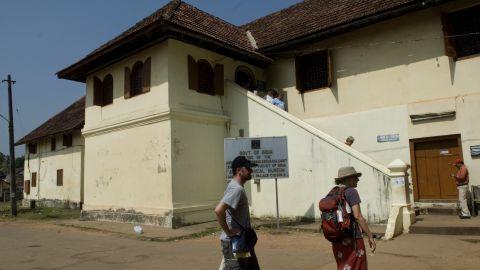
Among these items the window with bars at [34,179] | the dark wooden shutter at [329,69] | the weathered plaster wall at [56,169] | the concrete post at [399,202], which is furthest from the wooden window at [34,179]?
the concrete post at [399,202]

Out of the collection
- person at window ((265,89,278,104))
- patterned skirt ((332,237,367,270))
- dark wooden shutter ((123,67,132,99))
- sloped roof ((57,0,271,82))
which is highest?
sloped roof ((57,0,271,82))

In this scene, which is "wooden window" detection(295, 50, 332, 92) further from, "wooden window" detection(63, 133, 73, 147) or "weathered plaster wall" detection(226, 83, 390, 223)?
"wooden window" detection(63, 133, 73, 147)

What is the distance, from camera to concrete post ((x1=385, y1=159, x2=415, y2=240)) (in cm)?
984

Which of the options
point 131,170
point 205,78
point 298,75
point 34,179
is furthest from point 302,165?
point 34,179

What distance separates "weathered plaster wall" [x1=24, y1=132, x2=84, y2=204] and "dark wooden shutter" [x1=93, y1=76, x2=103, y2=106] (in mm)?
7127

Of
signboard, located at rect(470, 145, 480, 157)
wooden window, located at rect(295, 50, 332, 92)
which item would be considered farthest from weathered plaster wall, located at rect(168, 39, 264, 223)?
signboard, located at rect(470, 145, 480, 157)

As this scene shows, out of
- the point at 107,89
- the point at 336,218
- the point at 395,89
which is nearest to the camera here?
the point at 336,218

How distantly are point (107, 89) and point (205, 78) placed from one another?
13.8ft

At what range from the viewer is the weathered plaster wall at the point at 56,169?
907 inches

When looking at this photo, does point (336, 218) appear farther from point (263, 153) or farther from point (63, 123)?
point (63, 123)

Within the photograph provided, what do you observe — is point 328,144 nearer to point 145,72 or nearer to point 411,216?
point 411,216

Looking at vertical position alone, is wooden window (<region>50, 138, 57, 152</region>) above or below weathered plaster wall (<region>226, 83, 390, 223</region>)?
above

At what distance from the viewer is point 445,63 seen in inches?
489

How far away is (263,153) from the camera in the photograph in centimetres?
1159
